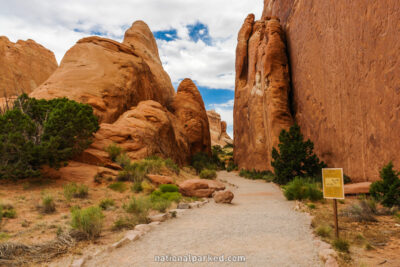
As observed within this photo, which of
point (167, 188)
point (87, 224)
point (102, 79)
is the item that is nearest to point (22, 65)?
point (102, 79)

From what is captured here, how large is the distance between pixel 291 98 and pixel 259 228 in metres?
18.5

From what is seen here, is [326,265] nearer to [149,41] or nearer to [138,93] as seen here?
[138,93]

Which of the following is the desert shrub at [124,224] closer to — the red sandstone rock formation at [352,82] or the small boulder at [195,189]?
the small boulder at [195,189]

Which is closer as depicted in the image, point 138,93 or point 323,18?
point 323,18

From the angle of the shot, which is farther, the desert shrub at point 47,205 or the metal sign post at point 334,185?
the desert shrub at point 47,205

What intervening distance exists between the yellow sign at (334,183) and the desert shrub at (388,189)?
4.33 m

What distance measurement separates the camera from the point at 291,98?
22.4 meters

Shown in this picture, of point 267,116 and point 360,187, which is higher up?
point 267,116

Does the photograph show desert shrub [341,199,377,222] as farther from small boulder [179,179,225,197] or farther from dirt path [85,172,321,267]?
small boulder [179,179,225,197]

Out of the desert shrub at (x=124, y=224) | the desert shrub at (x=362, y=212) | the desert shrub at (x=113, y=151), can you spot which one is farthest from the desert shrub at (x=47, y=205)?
the desert shrub at (x=362, y=212)

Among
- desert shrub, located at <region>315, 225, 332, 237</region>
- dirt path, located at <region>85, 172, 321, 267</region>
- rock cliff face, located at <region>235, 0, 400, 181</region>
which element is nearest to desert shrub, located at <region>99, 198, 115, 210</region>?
dirt path, located at <region>85, 172, 321, 267</region>

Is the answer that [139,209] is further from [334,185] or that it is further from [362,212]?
[362,212]

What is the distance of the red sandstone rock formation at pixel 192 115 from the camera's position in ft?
108

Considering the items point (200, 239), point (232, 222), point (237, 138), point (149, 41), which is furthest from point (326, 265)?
point (149, 41)
